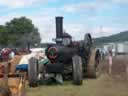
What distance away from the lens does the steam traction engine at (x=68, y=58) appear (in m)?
15.5

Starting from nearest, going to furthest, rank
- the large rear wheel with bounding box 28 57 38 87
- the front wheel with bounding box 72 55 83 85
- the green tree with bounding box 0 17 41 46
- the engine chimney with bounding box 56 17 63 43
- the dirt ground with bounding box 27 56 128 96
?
the dirt ground with bounding box 27 56 128 96 < the large rear wheel with bounding box 28 57 38 87 < the front wheel with bounding box 72 55 83 85 < the engine chimney with bounding box 56 17 63 43 < the green tree with bounding box 0 17 41 46

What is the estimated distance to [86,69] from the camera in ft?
58.9

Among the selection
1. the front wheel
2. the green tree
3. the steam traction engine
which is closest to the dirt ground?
the front wheel

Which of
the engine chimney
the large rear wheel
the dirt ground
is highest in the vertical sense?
the engine chimney

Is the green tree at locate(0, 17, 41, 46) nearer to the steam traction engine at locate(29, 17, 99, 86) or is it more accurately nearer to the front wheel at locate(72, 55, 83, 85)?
the steam traction engine at locate(29, 17, 99, 86)

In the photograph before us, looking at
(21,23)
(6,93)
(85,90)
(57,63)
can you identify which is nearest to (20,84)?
(6,93)

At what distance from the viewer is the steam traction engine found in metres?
15.5

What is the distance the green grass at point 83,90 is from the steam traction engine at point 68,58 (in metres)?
0.52

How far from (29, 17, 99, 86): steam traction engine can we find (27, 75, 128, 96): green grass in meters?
0.52

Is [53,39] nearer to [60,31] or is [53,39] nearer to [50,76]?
[60,31]

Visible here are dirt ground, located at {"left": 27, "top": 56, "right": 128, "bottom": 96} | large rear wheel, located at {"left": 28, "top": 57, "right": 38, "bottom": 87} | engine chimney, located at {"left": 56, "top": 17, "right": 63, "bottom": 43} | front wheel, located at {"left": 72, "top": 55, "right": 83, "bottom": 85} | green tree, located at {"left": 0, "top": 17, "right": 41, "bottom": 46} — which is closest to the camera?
dirt ground, located at {"left": 27, "top": 56, "right": 128, "bottom": 96}

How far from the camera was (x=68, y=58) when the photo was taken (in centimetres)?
1677

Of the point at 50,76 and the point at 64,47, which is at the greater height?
the point at 64,47

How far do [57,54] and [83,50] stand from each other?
1665 millimetres
